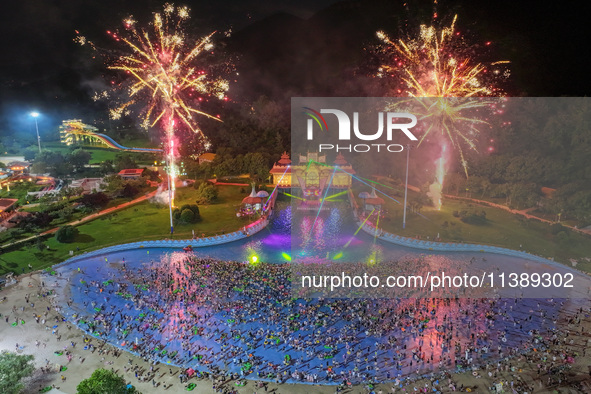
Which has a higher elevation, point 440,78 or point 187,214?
point 440,78

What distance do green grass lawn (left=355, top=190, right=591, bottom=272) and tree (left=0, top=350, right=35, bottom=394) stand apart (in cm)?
3018

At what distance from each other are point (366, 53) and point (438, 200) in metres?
54.1

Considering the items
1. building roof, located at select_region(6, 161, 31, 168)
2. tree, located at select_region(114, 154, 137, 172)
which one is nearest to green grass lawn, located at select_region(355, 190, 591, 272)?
tree, located at select_region(114, 154, 137, 172)

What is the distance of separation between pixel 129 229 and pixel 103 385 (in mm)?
25404

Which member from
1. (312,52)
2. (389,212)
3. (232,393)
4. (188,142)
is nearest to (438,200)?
(389,212)

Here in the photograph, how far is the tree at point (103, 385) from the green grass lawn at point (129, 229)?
791 inches

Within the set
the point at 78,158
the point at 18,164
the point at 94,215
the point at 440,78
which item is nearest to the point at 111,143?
the point at 78,158

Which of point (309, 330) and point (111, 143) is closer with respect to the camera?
point (309, 330)

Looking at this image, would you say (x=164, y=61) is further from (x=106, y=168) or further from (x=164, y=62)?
(x=106, y=168)

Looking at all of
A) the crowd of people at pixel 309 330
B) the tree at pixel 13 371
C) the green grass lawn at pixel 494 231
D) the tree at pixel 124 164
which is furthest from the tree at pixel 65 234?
the green grass lawn at pixel 494 231

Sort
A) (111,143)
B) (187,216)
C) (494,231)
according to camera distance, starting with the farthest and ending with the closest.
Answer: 1. (111,143)
2. (187,216)
3. (494,231)

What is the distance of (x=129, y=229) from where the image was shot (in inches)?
1674

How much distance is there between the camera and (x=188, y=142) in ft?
228

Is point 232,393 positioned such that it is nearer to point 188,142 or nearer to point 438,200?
point 438,200
